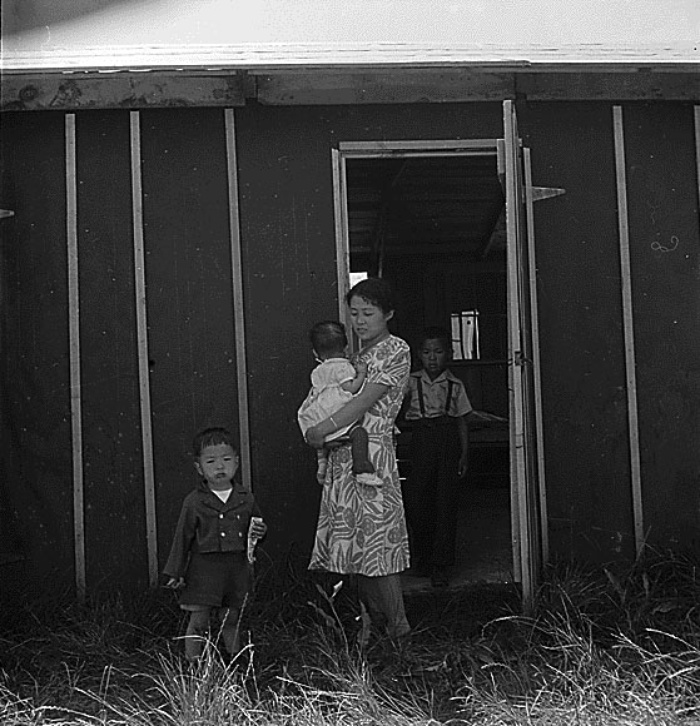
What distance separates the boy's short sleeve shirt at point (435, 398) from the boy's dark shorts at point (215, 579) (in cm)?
221

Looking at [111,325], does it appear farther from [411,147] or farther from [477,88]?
[477,88]

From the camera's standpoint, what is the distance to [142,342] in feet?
20.2

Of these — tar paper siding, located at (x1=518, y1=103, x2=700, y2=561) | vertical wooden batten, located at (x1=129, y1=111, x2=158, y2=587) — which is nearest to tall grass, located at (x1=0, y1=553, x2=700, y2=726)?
tar paper siding, located at (x1=518, y1=103, x2=700, y2=561)

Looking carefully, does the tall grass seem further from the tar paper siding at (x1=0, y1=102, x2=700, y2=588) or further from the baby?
the baby

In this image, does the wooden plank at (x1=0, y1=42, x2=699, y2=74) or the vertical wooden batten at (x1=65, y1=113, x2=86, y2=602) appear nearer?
the wooden plank at (x1=0, y1=42, x2=699, y2=74)

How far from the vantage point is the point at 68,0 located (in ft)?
18.0

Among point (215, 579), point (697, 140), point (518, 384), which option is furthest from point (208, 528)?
point (697, 140)

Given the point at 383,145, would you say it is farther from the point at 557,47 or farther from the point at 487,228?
the point at 487,228

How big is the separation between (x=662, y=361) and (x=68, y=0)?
3.60 m

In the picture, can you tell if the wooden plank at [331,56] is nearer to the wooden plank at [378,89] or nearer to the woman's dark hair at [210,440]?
the wooden plank at [378,89]

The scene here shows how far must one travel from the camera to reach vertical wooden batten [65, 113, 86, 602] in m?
6.09

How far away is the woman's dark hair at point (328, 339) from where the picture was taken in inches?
215

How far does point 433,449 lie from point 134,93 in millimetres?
2613

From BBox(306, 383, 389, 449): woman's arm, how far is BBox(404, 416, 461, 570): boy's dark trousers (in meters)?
1.67
